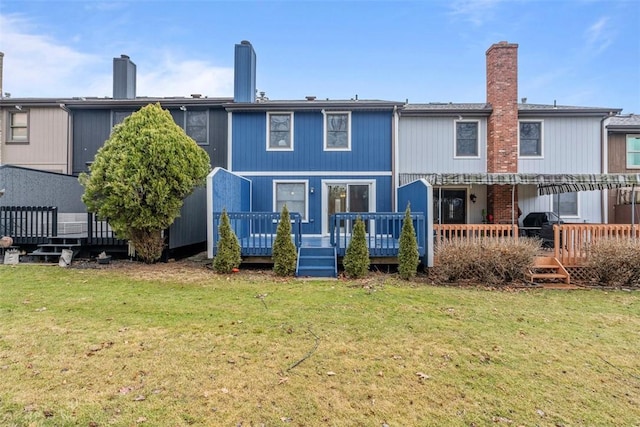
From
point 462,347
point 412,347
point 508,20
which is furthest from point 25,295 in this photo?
point 508,20

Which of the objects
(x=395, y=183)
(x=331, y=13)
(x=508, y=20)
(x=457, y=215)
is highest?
(x=331, y=13)

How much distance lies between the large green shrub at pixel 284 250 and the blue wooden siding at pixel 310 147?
4.18m

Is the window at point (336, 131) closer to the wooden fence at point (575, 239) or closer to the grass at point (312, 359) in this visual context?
the grass at point (312, 359)

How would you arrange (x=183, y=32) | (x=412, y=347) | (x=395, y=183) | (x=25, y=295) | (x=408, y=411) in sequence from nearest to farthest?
(x=408, y=411)
(x=412, y=347)
(x=25, y=295)
(x=395, y=183)
(x=183, y=32)

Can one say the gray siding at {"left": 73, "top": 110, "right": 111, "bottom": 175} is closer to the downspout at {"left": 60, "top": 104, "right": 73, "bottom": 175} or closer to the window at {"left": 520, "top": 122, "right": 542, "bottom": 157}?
the downspout at {"left": 60, "top": 104, "right": 73, "bottom": 175}

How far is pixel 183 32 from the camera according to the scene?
50.6ft

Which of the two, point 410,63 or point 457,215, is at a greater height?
point 410,63

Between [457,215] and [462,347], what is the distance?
389 inches

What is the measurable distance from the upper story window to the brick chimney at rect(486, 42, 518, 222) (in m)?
0.63

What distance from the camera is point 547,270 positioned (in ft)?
26.9

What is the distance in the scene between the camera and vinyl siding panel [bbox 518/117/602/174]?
41.1 ft

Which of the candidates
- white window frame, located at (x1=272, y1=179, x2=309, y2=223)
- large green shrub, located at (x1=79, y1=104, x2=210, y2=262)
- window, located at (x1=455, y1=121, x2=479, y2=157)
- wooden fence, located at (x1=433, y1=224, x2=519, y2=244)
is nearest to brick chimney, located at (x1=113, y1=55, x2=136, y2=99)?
large green shrub, located at (x1=79, y1=104, x2=210, y2=262)

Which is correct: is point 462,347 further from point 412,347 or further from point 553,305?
point 553,305

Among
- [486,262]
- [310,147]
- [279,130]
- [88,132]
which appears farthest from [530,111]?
[88,132]
